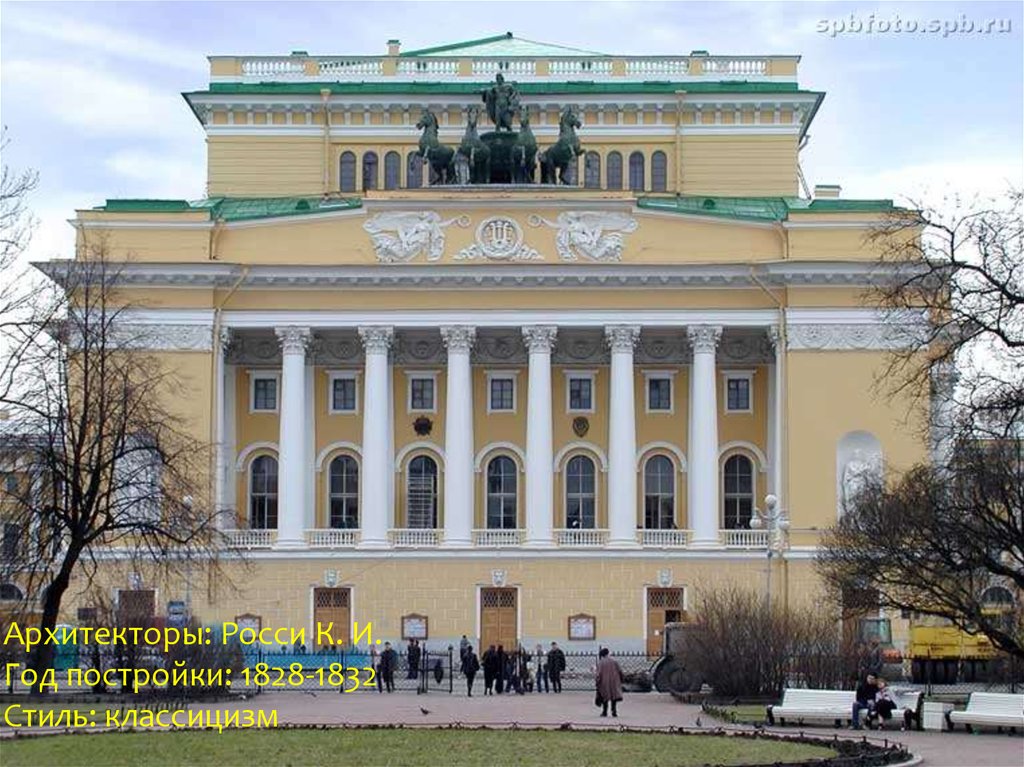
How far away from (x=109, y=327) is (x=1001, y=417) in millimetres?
23413

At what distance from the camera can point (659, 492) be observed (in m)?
69.4

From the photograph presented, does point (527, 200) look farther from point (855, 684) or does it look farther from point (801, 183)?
point (855, 684)

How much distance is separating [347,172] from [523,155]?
911 cm

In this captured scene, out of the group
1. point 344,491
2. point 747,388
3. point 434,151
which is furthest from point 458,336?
point 747,388

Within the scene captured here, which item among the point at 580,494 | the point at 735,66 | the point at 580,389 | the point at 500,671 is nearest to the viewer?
the point at 500,671

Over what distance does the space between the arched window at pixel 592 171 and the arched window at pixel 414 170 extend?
576 centimetres

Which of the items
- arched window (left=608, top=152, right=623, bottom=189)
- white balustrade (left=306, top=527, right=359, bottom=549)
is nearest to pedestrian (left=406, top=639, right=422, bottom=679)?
white balustrade (left=306, top=527, right=359, bottom=549)

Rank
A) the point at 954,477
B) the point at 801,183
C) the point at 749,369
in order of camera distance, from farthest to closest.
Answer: the point at 801,183 < the point at 749,369 < the point at 954,477

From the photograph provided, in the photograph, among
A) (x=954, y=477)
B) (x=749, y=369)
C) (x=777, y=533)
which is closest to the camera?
(x=954, y=477)

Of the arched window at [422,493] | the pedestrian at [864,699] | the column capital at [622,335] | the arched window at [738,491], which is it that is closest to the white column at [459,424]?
the arched window at [422,493]

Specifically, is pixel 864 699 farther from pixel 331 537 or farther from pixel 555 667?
pixel 331 537

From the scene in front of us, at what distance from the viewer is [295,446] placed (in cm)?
6700

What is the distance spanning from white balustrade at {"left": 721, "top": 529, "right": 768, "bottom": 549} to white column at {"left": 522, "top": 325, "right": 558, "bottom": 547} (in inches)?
216

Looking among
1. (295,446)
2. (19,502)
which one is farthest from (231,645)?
(295,446)
